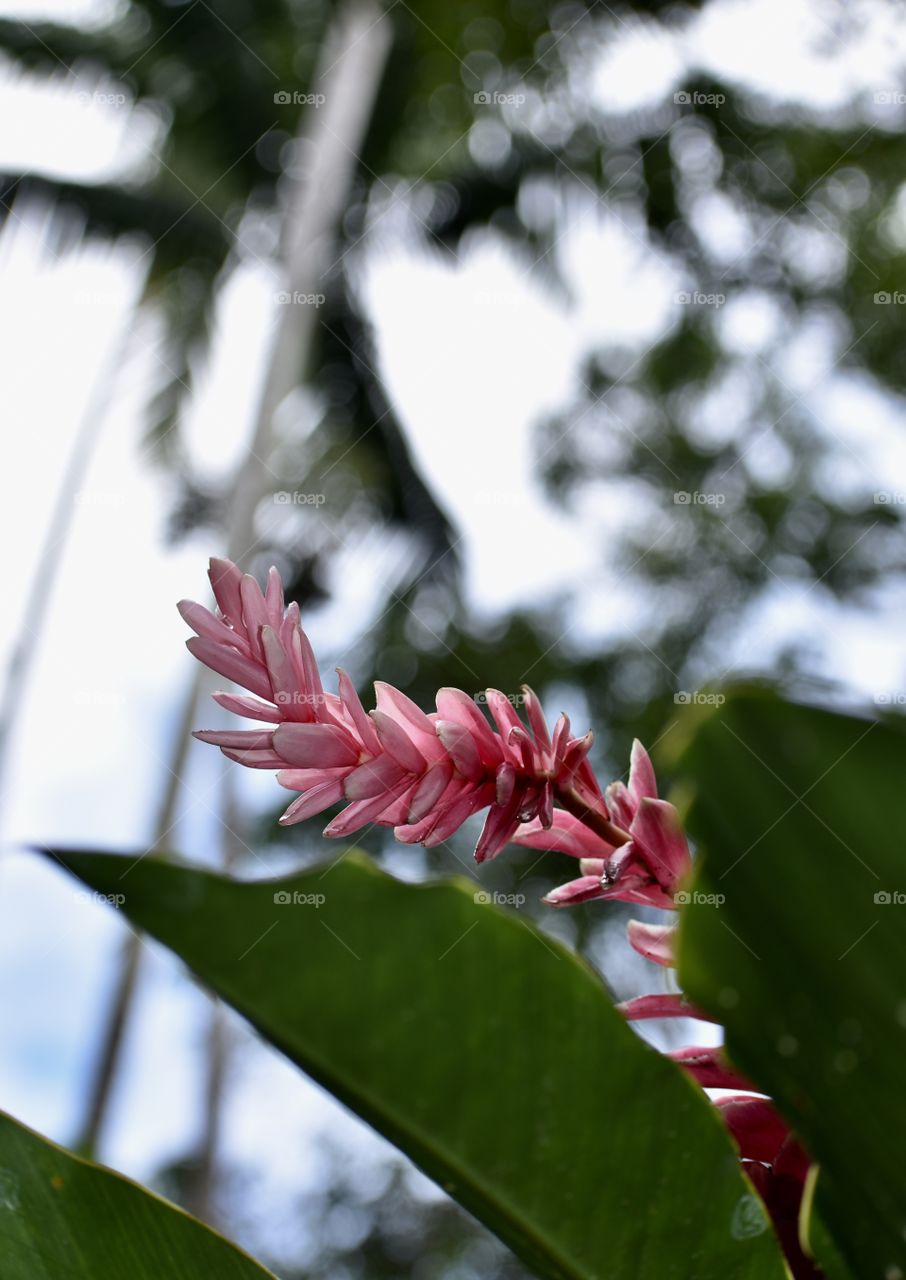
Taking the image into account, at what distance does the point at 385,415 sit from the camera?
807 cm

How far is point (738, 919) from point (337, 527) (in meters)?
8.02

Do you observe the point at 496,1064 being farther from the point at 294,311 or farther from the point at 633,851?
Answer: the point at 294,311

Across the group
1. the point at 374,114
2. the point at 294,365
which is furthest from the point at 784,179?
the point at 294,365

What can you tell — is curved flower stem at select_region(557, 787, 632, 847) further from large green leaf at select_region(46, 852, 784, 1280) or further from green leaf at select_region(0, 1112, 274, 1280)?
green leaf at select_region(0, 1112, 274, 1280)

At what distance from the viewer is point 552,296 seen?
829 cm

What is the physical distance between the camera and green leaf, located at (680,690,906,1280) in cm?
29

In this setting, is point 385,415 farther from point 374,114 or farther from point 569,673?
point 569,673

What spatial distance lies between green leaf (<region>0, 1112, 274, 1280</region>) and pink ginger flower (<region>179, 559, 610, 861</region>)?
183 millimetres

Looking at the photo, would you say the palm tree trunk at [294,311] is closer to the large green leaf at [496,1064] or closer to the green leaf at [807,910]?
the large green leaf at [496,1064]

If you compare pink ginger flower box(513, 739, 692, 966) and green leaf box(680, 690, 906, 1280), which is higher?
green leaf box(680, 690, 906, 1280)

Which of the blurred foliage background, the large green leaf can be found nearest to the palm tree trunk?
the blurred foliage background

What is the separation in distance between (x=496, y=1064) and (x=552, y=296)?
27.5 feet

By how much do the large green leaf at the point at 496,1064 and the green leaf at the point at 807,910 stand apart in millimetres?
84

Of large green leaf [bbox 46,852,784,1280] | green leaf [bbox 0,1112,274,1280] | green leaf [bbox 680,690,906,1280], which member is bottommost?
green leaf [bbox 0,1112,274,1280]
